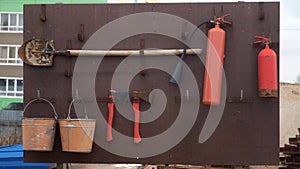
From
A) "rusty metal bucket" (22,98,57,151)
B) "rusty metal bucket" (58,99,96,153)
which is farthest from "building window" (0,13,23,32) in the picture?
"rusty metal bucket" (58,99,96,153)

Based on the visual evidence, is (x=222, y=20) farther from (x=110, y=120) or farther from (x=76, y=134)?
(x=76, y=134)

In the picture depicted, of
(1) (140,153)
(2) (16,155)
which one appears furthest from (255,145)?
(2) (16,155)

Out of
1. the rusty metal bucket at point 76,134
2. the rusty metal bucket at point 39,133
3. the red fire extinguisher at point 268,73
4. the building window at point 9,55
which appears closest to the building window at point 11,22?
the building window at point 9,55

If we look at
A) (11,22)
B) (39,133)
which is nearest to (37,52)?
(39,133)

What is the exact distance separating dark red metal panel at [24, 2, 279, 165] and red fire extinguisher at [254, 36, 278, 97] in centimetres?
13

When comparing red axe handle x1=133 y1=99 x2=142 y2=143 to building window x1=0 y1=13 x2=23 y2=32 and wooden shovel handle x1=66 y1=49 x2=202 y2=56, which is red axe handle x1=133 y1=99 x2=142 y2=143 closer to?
wooden shovel handle x1=66 y1=49 x2=202 y2=56

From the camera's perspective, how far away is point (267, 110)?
428cm

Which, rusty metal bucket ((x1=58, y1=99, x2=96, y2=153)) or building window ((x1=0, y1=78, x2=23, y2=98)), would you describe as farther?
building window ((x1=0, y1=78, x2=23, y2=98))

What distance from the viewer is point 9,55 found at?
24859mm

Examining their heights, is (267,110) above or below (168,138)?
above

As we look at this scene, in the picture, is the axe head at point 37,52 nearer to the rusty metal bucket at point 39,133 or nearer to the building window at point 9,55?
the rusty metal bucket at point 39,133

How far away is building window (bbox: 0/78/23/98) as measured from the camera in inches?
973

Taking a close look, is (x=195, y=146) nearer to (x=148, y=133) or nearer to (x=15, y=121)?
(x=148, y=133)

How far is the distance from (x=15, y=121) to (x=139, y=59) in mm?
15466
